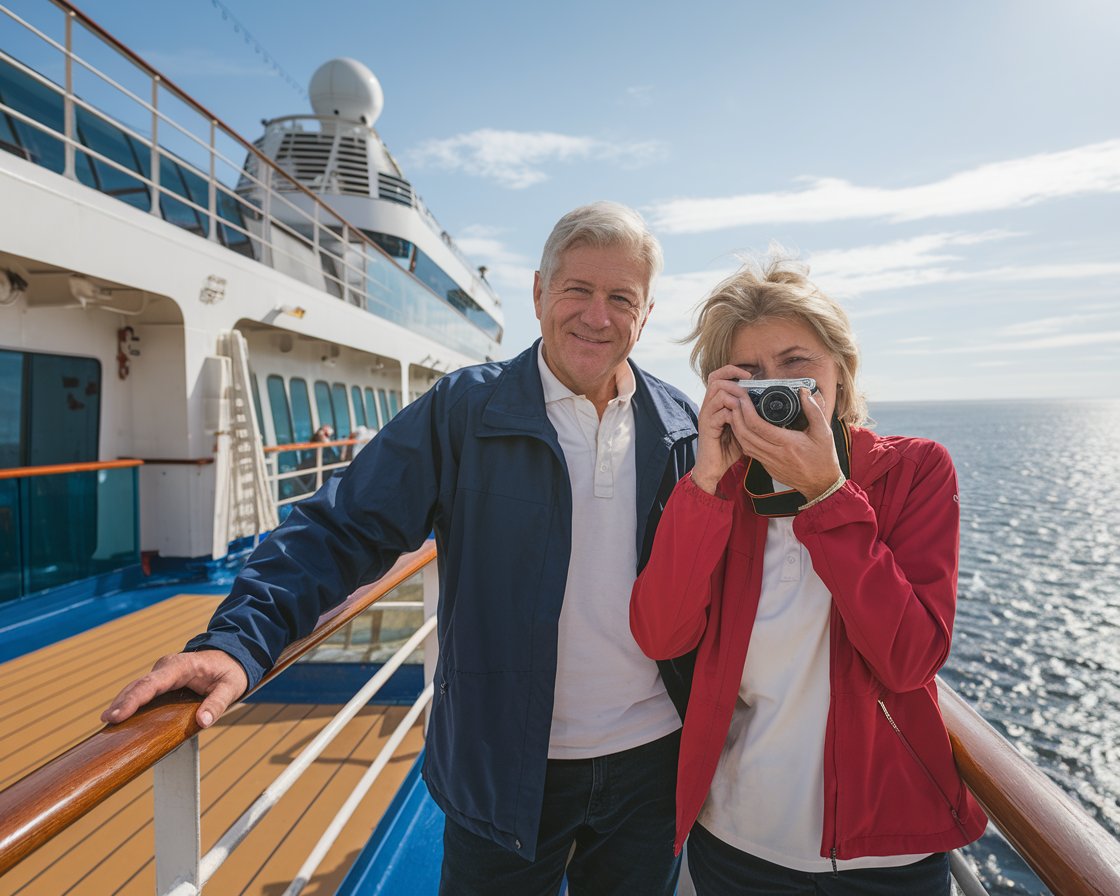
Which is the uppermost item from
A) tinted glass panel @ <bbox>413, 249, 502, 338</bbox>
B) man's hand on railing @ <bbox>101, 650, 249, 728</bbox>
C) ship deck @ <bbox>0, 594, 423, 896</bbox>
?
tinted glass panel @ <bbox>413, 249, 502, 338</bbox>

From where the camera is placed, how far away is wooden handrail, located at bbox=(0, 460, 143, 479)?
13.9 ft

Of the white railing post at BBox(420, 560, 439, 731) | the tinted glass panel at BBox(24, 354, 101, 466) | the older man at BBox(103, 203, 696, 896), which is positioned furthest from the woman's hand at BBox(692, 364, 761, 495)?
the tinted glass panel at BBox(24, 354, 101, 466)

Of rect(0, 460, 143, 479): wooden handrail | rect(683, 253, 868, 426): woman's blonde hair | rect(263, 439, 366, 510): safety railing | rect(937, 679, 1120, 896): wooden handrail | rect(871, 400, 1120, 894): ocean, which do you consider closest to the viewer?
rect(937, 679, 1120, 896): wooden handrail

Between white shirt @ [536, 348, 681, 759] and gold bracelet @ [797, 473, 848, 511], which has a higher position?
gold bracelet @ [797, 473, 848, 511]

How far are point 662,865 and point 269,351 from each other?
8156mm

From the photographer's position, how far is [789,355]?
4.26 feet

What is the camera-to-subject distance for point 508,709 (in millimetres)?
1395

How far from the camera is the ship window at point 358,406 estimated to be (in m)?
11.0

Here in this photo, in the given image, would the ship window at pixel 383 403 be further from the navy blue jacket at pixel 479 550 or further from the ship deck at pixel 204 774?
the navy blue jacket at pixel 479 550

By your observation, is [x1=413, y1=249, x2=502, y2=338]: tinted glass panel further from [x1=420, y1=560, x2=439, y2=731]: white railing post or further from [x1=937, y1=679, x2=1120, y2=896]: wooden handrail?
[x1=937, y1=679, x2=1120, y2=896]: wooden handrail

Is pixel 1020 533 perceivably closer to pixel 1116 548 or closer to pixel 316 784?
pixel 1116 548

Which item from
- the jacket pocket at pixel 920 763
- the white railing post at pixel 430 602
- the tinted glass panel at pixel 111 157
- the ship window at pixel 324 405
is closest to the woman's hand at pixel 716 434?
the jacket pocket at pixel 920 763

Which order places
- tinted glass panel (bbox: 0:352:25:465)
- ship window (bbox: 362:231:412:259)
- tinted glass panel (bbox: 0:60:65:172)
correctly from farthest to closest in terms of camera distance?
ship window (bbox: 362:231:412:259) < tinted glass panel (bbox: 0:60:65:172) < tinted glass panel (bbox: 0:352:25:465)

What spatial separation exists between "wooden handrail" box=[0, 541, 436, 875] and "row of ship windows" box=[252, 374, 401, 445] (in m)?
7.59
